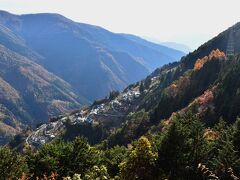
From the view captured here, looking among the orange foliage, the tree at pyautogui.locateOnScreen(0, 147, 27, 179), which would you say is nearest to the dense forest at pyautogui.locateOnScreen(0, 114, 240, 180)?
the tree at pyautogui.locateOnScreen(0, 147, 27, 179)

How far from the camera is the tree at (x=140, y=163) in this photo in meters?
46.2

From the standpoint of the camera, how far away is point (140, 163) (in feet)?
153

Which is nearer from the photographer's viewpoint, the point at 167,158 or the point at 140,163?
the point at 140,163

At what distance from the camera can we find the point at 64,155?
75125mm

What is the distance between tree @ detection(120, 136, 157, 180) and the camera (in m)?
46.2

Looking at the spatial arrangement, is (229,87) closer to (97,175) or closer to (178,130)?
(178,130)

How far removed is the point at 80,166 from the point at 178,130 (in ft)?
86.0

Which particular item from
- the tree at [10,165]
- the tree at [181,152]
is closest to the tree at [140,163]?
the tree at [181,152]

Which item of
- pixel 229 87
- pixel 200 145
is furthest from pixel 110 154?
pixel 229 87

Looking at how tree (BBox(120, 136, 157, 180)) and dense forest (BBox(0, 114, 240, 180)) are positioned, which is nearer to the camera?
tree (BBox(120, 136, 157, 180))

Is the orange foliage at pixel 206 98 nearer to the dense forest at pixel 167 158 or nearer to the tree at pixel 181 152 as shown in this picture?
the dense forest at pixel 167 158

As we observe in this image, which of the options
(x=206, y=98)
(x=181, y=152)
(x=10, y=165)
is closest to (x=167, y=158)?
(x=181, y=152)

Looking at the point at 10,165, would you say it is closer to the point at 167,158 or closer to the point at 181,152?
the point at 167,158

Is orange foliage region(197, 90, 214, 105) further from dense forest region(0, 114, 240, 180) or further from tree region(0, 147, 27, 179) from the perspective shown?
tree region(0, 147, 27, 179)
